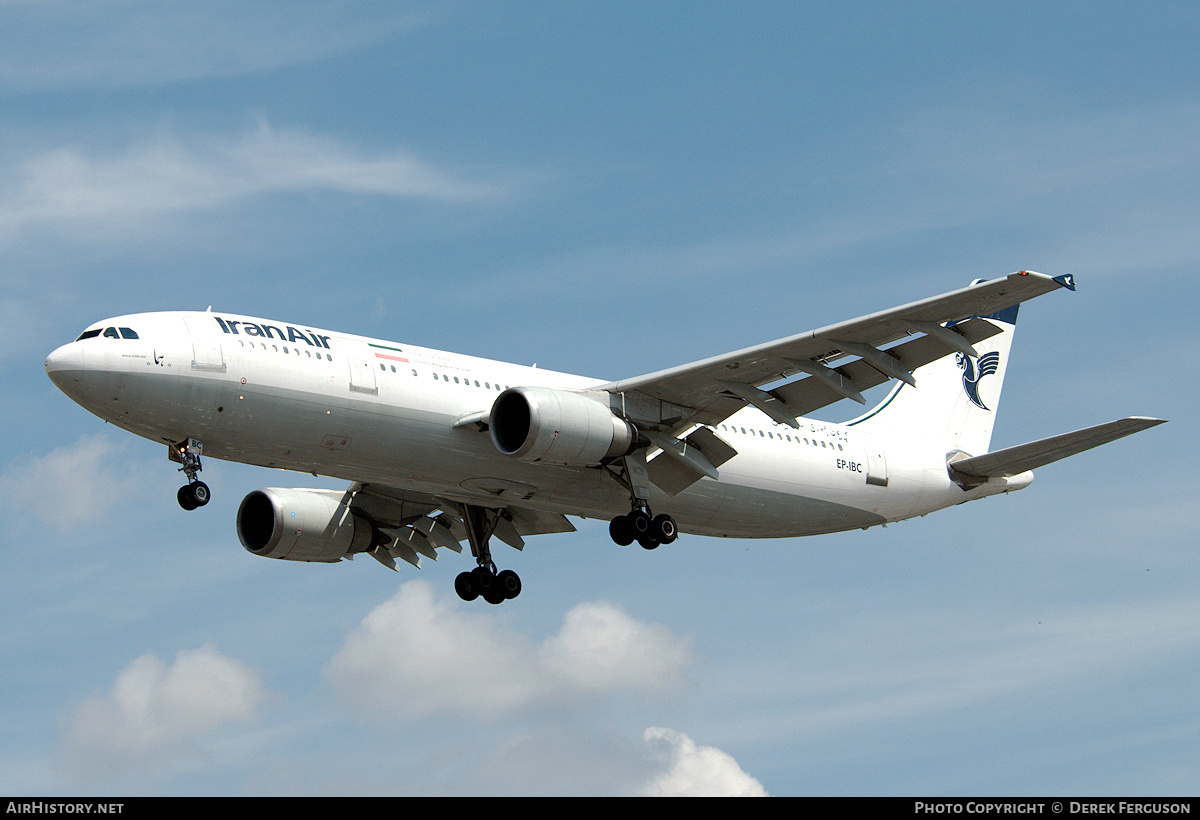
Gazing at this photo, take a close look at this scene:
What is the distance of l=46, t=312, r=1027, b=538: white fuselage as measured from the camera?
28.7 m

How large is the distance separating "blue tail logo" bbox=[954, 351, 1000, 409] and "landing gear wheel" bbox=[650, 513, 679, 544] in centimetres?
1357

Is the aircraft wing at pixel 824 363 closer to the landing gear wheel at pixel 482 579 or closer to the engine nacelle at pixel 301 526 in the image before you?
the landing gear wheel at pixel 482 579

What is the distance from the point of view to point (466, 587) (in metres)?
37.5

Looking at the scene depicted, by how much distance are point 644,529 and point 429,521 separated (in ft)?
27.3

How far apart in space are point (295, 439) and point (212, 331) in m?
2.79

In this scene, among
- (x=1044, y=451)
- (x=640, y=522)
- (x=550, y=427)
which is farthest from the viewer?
(x=1044, y=451)

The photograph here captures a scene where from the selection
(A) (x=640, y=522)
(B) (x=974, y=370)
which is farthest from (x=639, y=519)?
(B) (x=974, y=370)

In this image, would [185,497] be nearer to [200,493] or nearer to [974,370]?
[200,493]

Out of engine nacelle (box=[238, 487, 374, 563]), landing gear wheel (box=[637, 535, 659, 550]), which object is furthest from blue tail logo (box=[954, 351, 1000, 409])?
engine nacelle (box=[238, 487, 374, 563])

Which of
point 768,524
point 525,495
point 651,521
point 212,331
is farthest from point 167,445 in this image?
point 768,524

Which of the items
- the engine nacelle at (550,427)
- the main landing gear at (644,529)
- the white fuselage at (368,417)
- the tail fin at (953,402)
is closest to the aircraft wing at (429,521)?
the white fuselage at (368,417)

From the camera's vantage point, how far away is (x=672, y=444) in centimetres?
3347
